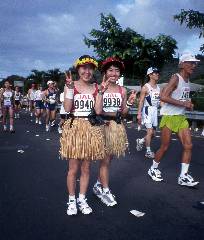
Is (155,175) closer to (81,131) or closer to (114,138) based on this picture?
(114,138)

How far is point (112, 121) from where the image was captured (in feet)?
19.9

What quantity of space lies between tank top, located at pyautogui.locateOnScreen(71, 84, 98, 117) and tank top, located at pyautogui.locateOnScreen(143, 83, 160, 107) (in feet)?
16.6

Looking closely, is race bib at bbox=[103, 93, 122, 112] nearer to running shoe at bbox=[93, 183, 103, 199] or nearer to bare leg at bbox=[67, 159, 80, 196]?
bare leg at bbox=[67, 159, 80, 196]

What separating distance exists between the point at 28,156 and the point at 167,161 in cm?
335

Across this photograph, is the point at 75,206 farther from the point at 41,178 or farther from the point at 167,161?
the point at 167,161

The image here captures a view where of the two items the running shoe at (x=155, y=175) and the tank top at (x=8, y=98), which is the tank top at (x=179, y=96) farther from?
the tank top at (x=8, y=98)

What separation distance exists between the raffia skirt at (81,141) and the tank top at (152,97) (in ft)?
16.9

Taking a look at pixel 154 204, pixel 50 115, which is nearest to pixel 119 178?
pixel 154 204

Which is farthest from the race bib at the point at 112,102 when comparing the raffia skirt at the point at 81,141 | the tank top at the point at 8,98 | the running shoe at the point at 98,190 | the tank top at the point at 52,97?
the tank top at the point at 52,97

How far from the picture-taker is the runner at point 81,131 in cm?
543

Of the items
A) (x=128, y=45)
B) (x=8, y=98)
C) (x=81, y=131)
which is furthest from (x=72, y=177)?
(x=128, y=45)

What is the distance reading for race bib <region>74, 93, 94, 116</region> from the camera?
5.53m

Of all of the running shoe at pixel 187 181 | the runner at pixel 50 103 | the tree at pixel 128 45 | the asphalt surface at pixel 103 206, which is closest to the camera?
the asphalt surface at pixel 103 206

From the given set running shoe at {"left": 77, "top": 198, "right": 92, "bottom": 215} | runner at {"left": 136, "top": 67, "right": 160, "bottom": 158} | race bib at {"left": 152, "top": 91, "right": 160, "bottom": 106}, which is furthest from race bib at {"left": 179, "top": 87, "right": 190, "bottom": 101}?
race bib at {"left": 152, "top": 91, "right": 160, "bottom": 106}
